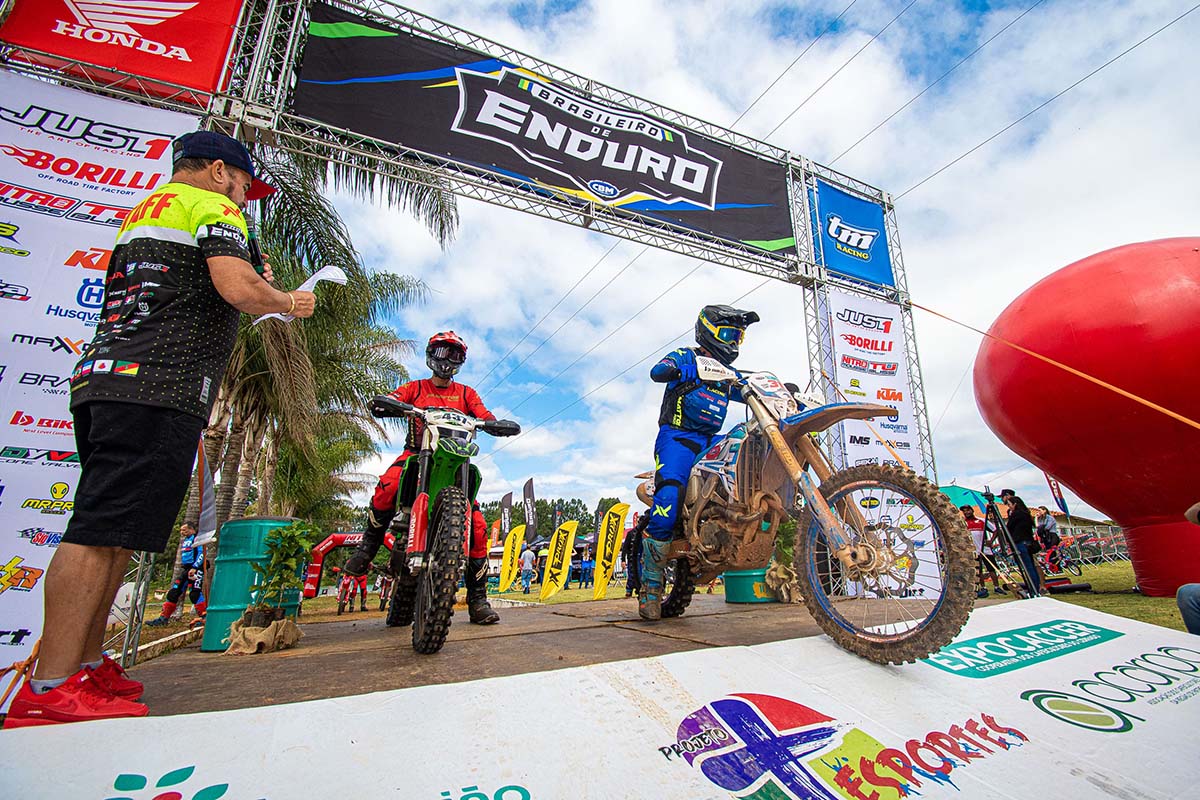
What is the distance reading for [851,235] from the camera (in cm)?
915

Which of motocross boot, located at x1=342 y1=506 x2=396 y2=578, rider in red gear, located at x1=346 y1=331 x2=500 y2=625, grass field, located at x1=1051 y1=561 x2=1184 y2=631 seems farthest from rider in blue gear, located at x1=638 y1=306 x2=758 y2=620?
grass field, located at x1=1051 y1=561 x2=1184 y2=631

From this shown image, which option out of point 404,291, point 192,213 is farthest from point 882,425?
point 404,291

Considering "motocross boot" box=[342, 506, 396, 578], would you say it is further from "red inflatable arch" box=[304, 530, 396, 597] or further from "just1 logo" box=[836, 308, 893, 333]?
"just1 logo" box=[836, 308, 893, 333]

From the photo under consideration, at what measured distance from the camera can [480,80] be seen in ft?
A: 21.7

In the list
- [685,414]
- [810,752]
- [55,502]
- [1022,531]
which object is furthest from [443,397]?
[1022,531]

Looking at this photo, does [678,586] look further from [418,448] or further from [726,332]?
[418,448]

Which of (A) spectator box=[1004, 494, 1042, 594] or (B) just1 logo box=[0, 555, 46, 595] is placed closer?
(B) just1 logo box=[0, 555, 46, 595]

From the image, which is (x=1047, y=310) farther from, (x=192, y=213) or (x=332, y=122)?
(x=332, y=122)

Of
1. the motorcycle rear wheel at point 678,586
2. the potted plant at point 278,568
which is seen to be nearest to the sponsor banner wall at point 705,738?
the motorcycle rear wheel at point 678,586

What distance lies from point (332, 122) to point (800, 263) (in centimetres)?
703

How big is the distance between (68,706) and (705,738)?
187 centimetres

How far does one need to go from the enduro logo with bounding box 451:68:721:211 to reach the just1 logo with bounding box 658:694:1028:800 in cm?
646

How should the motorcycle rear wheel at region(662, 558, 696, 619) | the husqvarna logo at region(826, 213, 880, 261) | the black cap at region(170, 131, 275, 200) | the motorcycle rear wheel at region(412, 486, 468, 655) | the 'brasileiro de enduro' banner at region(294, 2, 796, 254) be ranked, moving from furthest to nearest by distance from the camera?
the husqvarna logo at region(826, 213, 880, 261), the 'brasileiro de enduro' banner at region(294, 2, 796, 254), the motorcycle rear wheel at region(662, 558, 696, 619), the motorcycle rear wheel at region(412, 486, 468, 655), the black cap at region(170, 131, 275, 200)

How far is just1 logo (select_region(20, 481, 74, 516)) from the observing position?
3104 mm
